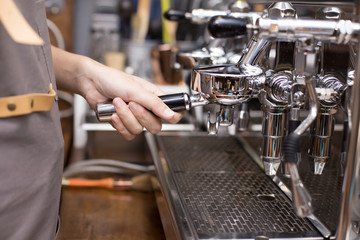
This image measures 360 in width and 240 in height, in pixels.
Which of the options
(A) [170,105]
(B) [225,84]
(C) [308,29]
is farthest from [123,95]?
(C) [308,29]

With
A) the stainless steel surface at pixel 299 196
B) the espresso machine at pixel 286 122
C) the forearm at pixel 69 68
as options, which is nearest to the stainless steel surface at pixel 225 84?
the espresso machine at pixel 286 122

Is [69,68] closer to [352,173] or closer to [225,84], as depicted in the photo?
[225,84]

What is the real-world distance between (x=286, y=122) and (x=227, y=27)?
0.53 ft

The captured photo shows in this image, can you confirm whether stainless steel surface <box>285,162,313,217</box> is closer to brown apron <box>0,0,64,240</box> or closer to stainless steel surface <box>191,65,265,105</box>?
stainless steel surface <box>191,65,265,105</box>

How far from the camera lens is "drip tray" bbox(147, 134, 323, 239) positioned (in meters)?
0.55

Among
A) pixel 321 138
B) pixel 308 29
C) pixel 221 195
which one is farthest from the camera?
pixel 221 195

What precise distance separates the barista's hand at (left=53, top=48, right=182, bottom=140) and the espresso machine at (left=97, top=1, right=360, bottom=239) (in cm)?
2

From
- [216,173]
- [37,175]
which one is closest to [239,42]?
[216,173]

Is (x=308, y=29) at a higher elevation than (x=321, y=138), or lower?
higher

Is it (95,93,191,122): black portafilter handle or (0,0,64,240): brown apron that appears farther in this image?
(95,93,191,122): black portafilter handle

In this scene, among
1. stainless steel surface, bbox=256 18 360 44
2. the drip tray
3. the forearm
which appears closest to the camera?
stainless steel surface, bbox=256 18 360 44

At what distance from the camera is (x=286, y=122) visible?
56 cm

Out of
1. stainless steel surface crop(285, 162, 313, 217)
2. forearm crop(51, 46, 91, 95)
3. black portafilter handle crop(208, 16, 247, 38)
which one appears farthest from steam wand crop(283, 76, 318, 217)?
forearm crop(51, 46, 91, 95)

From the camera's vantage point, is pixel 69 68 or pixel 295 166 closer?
pixel 295 166
